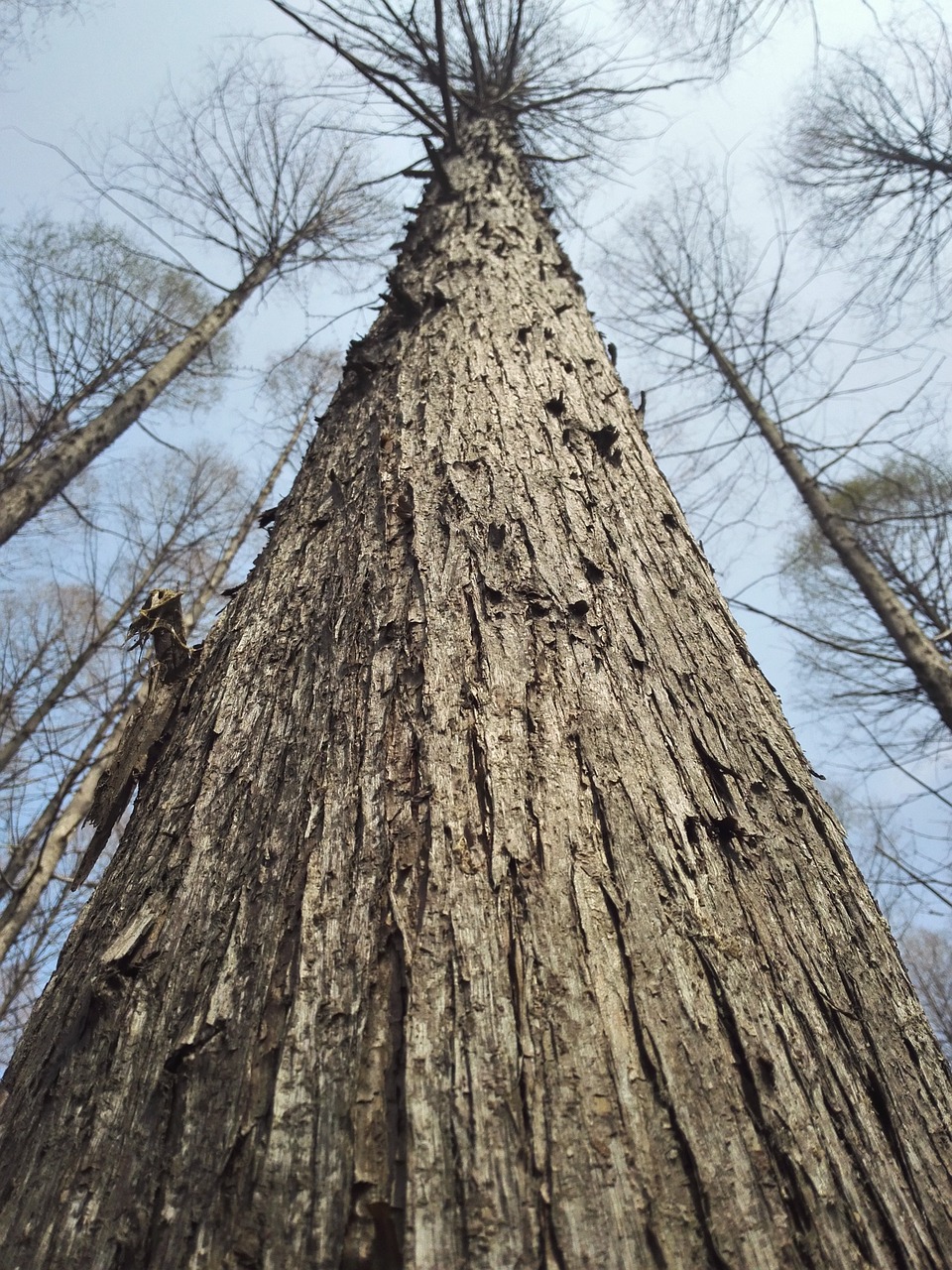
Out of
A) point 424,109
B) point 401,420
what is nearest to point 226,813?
point 401,420

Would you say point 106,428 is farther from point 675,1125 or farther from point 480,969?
point 675,1125

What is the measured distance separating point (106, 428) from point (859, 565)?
7.43 metres

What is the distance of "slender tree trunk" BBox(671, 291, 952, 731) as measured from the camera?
5.28 meters

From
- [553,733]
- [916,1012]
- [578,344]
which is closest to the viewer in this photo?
[916,1012]

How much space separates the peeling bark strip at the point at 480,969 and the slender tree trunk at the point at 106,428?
6.04 meters

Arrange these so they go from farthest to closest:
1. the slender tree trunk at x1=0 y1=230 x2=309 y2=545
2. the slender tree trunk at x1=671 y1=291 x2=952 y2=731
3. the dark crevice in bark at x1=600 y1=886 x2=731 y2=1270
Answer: the slender tree trunk at x1=0 y1=230 x2=309 y2=545 → the slender tree trunk at x1=671 y1=291 x2=952 y2=731 → the dark crevice in bark at x1=600 y1=886 x2=731 y2=1270

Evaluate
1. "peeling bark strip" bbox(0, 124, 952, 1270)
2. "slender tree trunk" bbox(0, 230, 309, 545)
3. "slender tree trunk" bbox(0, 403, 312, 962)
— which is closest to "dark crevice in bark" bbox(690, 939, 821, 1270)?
"peeling bark strip" bbox(0, 124, 952, 1270)

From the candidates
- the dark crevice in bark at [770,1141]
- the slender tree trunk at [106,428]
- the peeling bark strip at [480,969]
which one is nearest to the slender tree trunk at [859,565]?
the peeling bark strip at [480,969]

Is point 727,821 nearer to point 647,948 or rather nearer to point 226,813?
point 647,948

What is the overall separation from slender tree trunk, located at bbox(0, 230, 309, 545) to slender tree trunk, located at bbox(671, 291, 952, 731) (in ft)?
20.7

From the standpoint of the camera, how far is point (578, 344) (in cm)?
212

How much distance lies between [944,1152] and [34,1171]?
92 centimetres

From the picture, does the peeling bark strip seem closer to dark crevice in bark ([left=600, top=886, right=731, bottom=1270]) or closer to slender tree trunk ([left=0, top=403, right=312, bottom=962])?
dark crevice in bark ([left=600, top=886, right=731, bottom=1270])

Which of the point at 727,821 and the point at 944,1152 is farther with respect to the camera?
the point at 727,821
